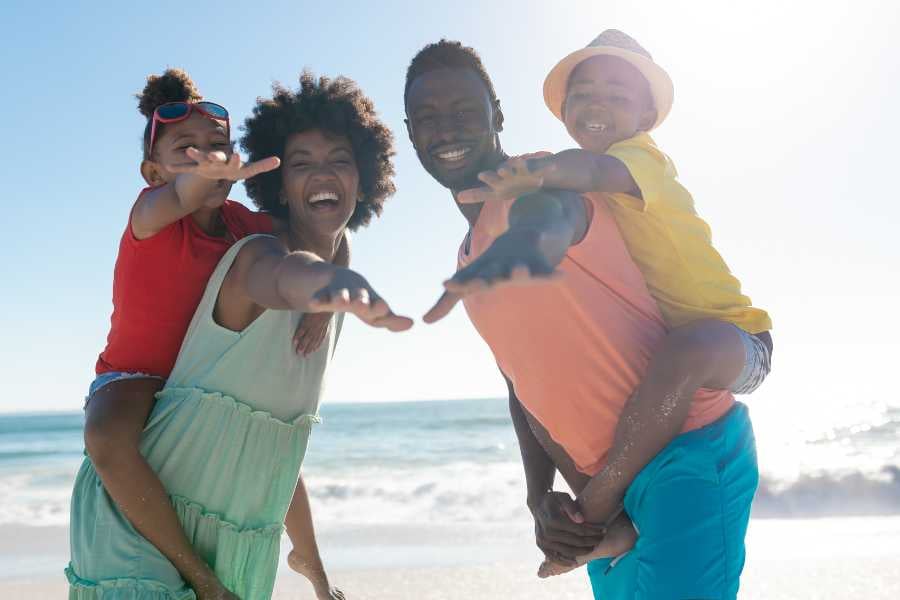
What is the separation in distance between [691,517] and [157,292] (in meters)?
1.67

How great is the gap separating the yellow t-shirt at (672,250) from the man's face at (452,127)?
56 centimetres

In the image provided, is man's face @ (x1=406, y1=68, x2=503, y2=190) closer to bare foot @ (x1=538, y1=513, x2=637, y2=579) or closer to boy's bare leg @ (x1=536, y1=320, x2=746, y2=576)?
boy's bare leg @ (x1=536, y1=320, x2=746, y2=576)

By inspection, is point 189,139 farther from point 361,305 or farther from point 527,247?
point 527,247

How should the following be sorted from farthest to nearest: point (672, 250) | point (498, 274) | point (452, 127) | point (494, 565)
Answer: point (494, 565) → point (452, 127) → point (672, 250) → point (498, 274)

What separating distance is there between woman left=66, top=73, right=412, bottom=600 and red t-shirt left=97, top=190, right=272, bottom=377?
0.08 meters

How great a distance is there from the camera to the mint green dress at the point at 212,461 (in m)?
2.70

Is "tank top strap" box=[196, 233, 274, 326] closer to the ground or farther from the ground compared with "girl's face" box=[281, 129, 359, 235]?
closer to the ground

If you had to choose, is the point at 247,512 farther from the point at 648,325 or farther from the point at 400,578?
the point at 400,578

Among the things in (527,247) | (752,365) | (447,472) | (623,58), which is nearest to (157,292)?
(527,247)

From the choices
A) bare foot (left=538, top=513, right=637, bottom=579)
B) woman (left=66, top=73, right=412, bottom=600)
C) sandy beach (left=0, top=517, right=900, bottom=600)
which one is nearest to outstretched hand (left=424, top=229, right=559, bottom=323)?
woman (left=66, top=73, right=412, bottom=600)

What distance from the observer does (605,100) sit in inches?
109

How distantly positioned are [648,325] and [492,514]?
9.11m

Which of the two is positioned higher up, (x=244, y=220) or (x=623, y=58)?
(x=623, y=58)

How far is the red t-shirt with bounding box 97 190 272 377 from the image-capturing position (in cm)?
272
